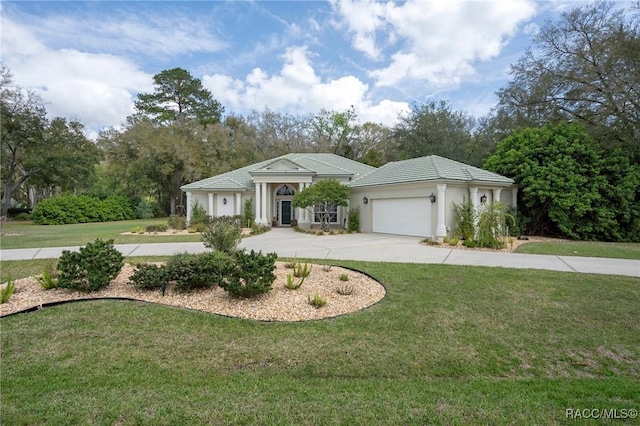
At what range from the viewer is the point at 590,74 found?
16.2m

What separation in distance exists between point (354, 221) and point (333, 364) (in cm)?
1442

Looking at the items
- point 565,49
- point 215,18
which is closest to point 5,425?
point 215,18

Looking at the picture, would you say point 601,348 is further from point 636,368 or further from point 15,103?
point 15,103

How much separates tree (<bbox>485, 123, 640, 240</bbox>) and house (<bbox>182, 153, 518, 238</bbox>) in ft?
4.76

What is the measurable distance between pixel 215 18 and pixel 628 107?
19.2 meters

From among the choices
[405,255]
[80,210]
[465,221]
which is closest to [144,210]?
[80,210]

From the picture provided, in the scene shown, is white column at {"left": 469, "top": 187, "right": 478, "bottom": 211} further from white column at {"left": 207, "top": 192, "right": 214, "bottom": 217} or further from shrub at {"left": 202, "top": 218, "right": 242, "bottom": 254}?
white column at {"left": 207, "top": 192, "right": 214, "bottom": 217}

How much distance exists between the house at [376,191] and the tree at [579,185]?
1.45 m

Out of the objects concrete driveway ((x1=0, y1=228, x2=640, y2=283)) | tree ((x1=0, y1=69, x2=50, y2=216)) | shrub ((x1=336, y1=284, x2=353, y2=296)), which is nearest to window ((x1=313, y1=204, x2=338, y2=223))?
concrete driveway ((x1=0, y1=228, x2=640, y2=283))

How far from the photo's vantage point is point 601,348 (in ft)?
13.2

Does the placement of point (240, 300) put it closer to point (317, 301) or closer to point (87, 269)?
point (317, 301)

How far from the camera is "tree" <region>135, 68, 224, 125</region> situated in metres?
35.9

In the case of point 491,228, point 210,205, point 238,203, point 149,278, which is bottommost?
point 149,278

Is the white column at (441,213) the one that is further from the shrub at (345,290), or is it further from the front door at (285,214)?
the front door at (285,214)
